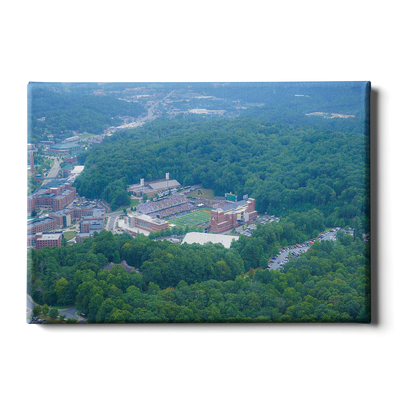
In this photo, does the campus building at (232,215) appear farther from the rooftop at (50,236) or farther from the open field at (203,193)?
the rooftop at (50,236)

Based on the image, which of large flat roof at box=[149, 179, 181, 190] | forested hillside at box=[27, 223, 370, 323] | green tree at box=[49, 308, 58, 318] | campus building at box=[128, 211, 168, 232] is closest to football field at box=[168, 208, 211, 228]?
campus building at box=[128, 211, 168, 232]

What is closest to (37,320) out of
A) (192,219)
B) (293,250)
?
(192,219)

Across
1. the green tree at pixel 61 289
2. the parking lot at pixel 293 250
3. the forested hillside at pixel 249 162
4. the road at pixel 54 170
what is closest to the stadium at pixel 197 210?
the forested hillside at pixel 249 162

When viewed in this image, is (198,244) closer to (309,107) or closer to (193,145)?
(193,145)

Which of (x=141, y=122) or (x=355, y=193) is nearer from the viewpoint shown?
(x=355, y=193)

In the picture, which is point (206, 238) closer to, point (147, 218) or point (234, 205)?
point (234, 205)

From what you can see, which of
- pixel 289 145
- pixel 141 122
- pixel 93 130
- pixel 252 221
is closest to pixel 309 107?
pixel 289 145
